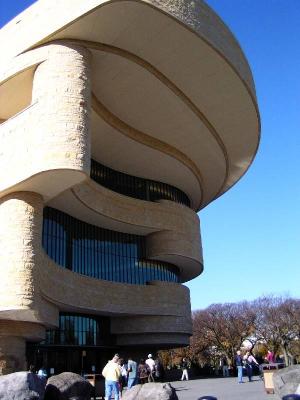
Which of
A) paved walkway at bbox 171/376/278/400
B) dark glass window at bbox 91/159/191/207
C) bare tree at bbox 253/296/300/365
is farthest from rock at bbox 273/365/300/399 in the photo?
bare tree at bbox 253/296/300/365

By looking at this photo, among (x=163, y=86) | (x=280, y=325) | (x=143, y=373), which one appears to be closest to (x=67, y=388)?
(x=143, y=373)

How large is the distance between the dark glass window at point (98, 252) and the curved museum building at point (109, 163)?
9cm

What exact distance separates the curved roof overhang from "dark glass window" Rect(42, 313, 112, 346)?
10.6 meters

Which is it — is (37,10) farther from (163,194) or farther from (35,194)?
(163,194)

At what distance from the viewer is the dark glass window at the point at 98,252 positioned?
27.8m

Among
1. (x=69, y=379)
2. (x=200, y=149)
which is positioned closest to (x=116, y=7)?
(x=200, y=149)

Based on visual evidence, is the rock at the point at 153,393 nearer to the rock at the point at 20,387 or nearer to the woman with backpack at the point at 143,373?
the rock at the point at 20,387

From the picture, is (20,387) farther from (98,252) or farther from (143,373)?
(98,252)

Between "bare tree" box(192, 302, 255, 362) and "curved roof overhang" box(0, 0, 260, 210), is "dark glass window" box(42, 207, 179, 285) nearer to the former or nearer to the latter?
"curved roof overhang" box(0, 0, 260, 210)

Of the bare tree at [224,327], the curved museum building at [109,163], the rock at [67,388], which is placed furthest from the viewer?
the bare tree at [224,327]

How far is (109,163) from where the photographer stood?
3253 cm

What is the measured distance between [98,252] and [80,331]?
5260 mm

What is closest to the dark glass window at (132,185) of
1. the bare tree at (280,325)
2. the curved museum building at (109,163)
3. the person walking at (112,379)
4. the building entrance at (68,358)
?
the curved museum building at (109,163)

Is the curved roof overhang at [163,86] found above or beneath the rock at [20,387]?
above
